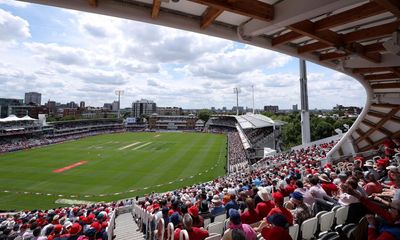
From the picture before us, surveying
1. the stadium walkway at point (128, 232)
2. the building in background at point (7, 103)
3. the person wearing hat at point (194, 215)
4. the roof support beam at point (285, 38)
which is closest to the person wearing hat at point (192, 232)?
the person wearing hat at point (194, 215)

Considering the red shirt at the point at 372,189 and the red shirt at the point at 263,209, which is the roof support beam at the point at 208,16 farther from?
the red shirt at the point at 372,189

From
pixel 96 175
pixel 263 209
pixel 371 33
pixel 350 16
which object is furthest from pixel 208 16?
pixel 96 175

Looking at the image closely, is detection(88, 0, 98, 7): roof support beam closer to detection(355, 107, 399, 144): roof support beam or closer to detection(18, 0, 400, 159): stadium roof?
detection(18, 0, 400, 159): stadium roof

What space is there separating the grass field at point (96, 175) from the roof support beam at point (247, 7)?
20.7 metres

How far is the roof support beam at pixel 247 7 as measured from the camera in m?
3.41

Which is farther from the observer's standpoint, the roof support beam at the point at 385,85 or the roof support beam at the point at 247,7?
the roof support beam at the point at 385,85

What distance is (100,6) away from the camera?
373cm

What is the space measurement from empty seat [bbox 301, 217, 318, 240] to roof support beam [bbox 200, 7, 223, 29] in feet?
12.1

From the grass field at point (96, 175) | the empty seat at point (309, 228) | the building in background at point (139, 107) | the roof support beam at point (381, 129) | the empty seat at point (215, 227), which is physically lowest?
the grass field at point (96, 175)

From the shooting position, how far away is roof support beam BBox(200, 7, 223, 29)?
12.6 feet

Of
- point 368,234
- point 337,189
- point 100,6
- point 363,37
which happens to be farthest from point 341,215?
point 100,6

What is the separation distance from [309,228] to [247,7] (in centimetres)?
378

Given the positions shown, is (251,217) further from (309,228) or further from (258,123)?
(258,123)

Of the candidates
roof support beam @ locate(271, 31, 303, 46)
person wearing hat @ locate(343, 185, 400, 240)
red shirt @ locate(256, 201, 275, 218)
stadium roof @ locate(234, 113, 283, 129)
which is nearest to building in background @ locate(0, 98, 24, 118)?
stadium roof @ locate(234, 113, 283, 129)
